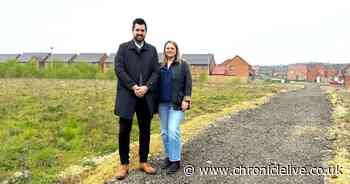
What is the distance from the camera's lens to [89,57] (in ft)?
328

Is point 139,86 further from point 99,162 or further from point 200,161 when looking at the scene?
point 99,162

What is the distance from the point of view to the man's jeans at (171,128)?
5887 mm

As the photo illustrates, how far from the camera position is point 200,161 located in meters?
6.74

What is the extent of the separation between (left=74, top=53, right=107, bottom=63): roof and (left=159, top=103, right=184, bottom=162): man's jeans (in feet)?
302

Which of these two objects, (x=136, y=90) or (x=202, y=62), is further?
(x=202, y=62)

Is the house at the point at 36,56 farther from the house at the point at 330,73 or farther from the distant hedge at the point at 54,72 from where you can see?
the house at the point at 330,73

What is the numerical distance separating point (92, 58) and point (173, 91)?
95798 millimetres

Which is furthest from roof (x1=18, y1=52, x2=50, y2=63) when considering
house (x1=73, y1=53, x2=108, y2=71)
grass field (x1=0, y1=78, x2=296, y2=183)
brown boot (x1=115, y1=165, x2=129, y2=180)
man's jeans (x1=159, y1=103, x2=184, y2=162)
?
man's jeans (x1=159, y1=103, x2=184, y2=162)

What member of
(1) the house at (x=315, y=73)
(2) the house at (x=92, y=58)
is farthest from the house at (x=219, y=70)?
(1) the house at (x=315, y=73)

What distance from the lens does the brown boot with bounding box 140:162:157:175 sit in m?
6.02

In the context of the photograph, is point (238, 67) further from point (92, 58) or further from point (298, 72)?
point (298, 72)

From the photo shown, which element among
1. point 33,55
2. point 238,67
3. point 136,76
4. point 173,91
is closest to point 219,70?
point 238,67

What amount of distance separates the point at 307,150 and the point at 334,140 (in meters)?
1.67

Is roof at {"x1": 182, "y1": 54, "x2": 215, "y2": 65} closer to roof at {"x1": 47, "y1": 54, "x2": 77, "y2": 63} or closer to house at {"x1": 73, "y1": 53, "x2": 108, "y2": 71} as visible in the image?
house at {"x1": 73, "y1": 53, "x2": 108, "y2": 71}
